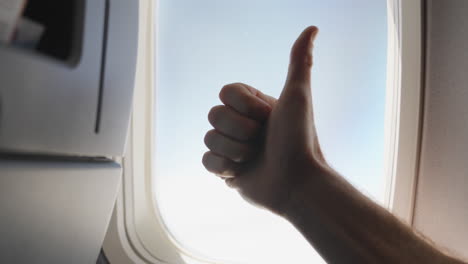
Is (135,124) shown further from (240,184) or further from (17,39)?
(17,39)

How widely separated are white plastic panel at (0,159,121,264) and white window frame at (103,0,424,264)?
63 centimetres

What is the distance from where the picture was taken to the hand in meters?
0.60

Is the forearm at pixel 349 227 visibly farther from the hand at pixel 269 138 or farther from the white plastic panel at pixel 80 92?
the white plastic panel at pixel 80 92

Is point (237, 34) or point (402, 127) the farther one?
point (237, 34)

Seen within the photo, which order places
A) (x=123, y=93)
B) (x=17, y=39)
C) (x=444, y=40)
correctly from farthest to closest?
(x=444, y=40) → (x=123, y=93) → (x=17, y=39)

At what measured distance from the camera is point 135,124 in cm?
112

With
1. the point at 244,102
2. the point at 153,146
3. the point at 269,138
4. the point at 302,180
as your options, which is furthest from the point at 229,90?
the point at 153,146

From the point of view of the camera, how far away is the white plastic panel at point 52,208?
1.04ft

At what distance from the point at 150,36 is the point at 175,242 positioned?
0.89 metres

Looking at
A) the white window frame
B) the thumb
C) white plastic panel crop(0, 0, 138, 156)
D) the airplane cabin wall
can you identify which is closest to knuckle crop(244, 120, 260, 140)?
A: the thumb

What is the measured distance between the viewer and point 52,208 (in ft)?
1.18

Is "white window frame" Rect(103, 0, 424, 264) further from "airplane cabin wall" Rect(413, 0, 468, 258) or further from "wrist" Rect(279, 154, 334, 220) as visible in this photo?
"wrist" Rect(279, 154, 334, 220)

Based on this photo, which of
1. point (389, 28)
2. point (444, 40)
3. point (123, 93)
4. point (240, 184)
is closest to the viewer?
point (123, 93)

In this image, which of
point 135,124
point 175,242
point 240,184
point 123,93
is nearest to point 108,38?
point 123,93
